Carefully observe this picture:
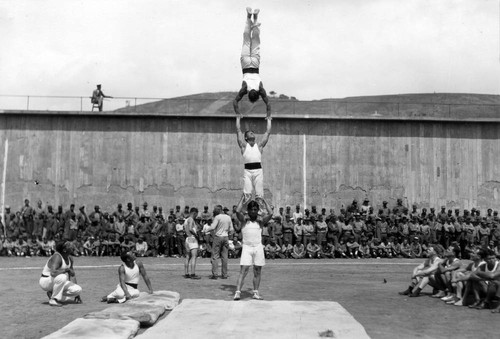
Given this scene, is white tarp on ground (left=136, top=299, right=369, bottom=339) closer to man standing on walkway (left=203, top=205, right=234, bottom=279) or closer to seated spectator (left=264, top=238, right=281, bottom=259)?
man standing on walkway (left=203, top=205, right=234, bottom=279)

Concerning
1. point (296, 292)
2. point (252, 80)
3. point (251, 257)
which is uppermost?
point (252, 80)

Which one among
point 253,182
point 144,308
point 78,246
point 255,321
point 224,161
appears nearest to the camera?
point 255,321

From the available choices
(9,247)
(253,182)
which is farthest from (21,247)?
(253,182)

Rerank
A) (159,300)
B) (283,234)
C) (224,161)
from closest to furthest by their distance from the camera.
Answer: (159,300), (283,234), (224,161)

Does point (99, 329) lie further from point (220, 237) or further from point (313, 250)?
point (313, 250)

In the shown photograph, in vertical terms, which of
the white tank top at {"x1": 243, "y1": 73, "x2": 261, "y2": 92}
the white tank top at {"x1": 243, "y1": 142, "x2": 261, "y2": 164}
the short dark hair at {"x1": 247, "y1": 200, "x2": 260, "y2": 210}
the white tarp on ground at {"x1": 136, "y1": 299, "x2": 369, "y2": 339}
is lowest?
A: the white tarp on ground at {"x1": 136, "y1": 299, "x2": 369, "y2": 339}

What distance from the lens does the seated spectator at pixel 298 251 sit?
70.2 feet

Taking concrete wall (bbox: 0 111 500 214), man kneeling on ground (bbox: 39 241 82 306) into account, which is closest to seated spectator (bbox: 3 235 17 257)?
concrete wall (bbox: 0 111 500 214)

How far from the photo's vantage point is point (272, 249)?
21.2 meters

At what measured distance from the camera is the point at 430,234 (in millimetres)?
22375

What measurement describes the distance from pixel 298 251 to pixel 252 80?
1072 cm

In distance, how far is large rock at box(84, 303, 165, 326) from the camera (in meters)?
8.69

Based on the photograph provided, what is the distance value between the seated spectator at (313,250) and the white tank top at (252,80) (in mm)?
10667

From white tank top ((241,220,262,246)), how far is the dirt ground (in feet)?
4.30
